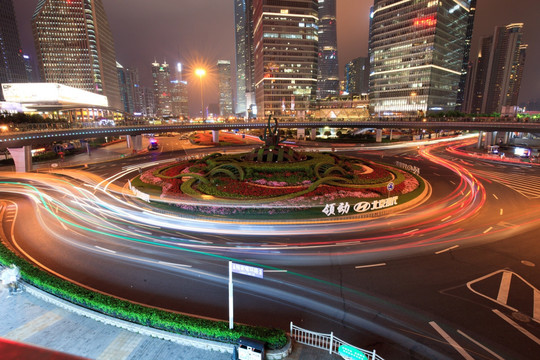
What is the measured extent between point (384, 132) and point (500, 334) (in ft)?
443

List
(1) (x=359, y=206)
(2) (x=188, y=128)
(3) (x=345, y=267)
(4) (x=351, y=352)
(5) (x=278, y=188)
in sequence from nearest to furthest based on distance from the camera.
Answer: (4) (x=351, y=352) → (3) (x=345, y=267) → (1) (x=359, y=206) → (5) (x=278, y=188) → (2) (x=188, y=128)

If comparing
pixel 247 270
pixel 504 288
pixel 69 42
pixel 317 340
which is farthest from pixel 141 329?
pixel 69 42

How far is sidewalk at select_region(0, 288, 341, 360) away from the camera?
36.2ft

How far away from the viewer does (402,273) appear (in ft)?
55.5

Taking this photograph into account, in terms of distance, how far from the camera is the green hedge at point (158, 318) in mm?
11172

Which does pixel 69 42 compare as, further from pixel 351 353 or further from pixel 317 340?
pixel 351 353

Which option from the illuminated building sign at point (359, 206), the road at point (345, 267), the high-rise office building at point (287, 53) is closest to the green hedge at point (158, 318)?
the road at point (345, 267)

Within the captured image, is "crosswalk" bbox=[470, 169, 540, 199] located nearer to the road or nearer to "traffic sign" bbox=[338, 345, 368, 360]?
the road

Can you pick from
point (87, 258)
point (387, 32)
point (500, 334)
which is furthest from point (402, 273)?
point (387, 32)

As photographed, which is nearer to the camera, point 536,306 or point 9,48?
point 536,306

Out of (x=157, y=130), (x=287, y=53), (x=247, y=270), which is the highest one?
(x=287, y=53)

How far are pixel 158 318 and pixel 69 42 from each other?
689 ft

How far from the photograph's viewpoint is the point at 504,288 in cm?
1544

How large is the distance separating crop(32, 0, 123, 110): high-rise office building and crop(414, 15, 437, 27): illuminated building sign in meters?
190
